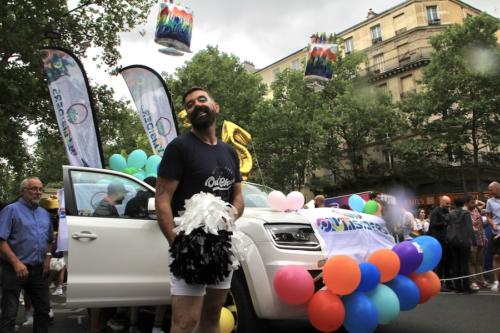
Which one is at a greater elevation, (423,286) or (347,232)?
(347,232)

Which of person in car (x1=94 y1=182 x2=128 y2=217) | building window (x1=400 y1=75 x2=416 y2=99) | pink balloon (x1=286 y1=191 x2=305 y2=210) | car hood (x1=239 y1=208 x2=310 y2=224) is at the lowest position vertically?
car hood (x1=239 y1=208 x2=310 y2=224)

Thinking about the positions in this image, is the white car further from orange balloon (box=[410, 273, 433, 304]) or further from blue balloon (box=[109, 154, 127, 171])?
blue balloon (box=[109, 154, 127, 171])

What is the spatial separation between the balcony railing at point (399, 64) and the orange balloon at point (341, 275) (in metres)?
35.0

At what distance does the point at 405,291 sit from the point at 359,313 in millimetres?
655

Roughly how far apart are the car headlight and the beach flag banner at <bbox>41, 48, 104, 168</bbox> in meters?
6.99

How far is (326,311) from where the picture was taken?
3.89 m

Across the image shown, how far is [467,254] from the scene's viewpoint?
8547 mm

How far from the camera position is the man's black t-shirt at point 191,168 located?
8.83 ft

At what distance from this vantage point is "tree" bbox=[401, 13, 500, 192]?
84.1ft

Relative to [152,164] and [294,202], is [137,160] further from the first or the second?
[294,202]

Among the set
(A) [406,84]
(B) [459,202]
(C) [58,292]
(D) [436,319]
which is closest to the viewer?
(D) [436,319]

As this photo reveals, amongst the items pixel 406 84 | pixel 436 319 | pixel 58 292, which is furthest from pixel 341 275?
pixel 406 84

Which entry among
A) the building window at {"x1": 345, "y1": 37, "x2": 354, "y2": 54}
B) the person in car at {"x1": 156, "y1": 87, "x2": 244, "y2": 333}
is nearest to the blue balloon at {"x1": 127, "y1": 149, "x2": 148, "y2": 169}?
the person in car at {"x1": 156, "y1": 87, "x2": 244, "y2": 333}

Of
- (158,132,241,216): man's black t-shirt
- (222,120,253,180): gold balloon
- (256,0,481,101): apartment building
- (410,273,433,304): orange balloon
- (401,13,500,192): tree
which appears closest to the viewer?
(158,132,241,216): man's black t-shirt
